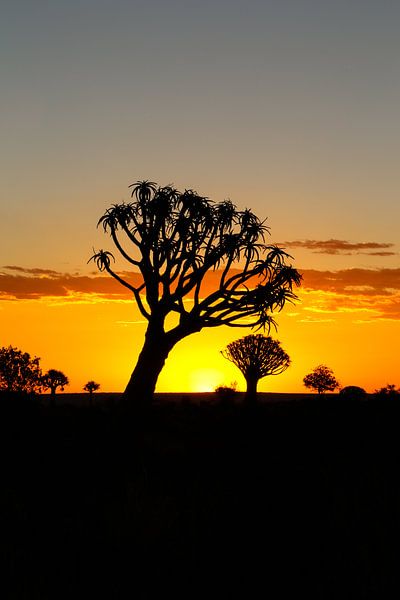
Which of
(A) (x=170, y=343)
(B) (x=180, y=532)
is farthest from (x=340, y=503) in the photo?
(A) (x=170, y=343)

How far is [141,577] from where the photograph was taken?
7062 millimetres

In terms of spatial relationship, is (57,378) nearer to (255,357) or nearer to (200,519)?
(255,357)

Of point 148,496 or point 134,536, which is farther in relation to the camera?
point 148,496

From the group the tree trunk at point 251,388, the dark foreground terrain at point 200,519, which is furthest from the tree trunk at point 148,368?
the tree trunk at point 251,388

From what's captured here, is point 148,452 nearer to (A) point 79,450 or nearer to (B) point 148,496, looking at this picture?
(A) point 79,450

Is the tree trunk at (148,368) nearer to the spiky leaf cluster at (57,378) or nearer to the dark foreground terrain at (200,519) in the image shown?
the dark foreground terrain at (200,519)

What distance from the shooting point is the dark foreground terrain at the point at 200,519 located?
695 centimetres

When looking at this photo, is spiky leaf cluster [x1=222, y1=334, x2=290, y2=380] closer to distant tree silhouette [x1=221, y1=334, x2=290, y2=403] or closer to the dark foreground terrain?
distant tree silhouette [x1=221, y1=334, x2=290, y2=403]

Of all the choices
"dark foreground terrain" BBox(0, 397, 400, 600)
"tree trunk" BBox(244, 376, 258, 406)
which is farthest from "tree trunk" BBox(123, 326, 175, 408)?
"tree trunk" BBox(244, 376, 258, 406)

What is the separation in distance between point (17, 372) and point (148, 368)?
20.1m

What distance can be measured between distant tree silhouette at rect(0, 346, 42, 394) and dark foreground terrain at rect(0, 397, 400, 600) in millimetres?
27366

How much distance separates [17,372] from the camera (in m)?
45.9

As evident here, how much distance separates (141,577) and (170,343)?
849 inches

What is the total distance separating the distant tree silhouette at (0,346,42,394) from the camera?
4556 centimetres
